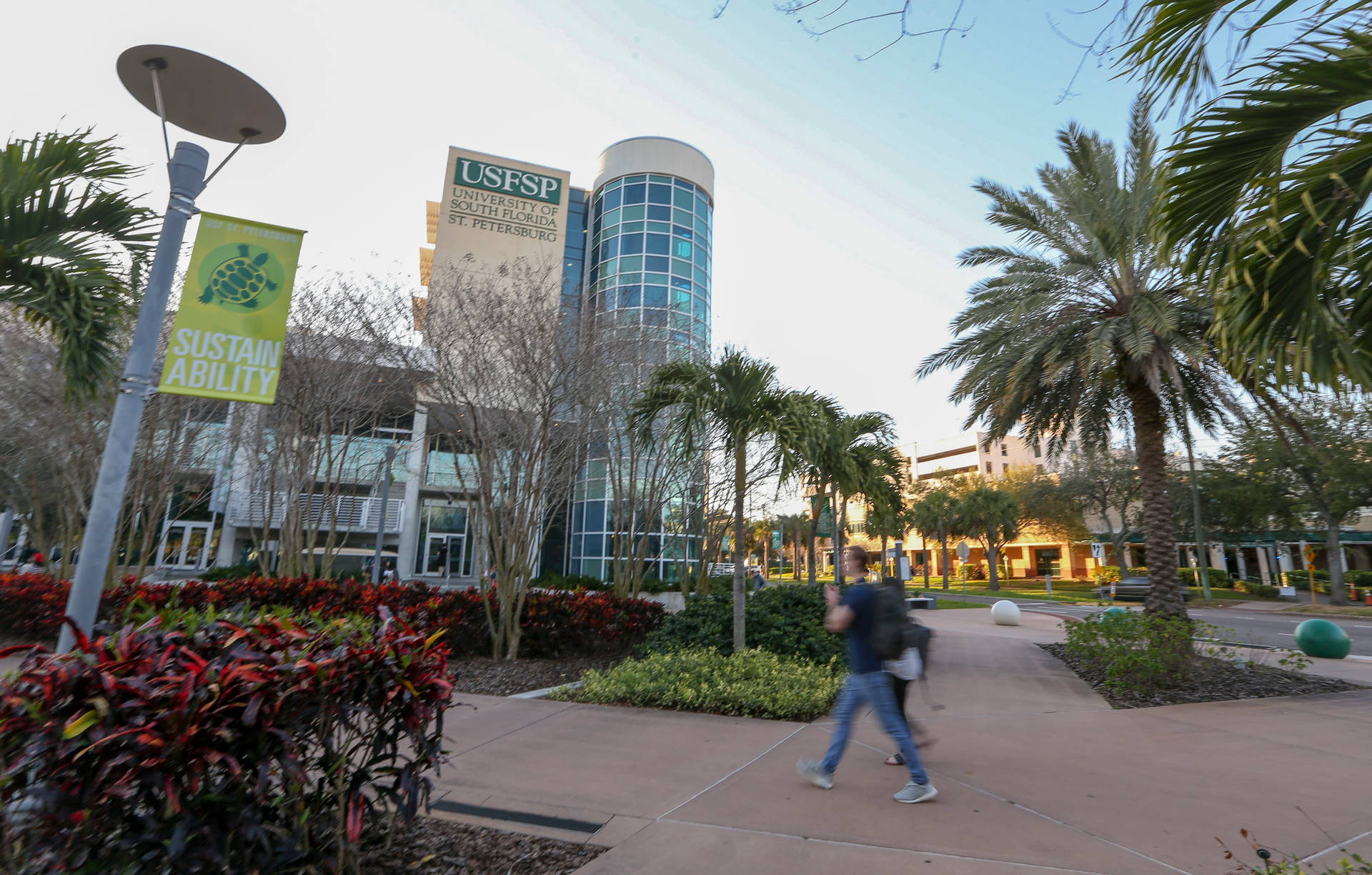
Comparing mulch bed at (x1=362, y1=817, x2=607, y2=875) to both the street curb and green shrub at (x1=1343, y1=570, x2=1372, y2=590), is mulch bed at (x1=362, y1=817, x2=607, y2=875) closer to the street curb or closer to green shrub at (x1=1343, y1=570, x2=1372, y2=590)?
the street curb

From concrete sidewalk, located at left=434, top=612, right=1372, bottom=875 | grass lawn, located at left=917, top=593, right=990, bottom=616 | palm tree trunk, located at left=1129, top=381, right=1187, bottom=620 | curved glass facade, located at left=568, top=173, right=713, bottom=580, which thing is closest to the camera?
concrete sidewalk, located at left=434, top=612, right=1372, bottom=875

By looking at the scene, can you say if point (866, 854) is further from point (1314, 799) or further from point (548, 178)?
point (548, 178)

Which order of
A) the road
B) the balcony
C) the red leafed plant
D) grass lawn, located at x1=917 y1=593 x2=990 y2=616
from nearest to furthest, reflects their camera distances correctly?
the red leafed plant < the road < the balcony < grass lawn, located at x1=917 y1=593 x2=990 y2=616

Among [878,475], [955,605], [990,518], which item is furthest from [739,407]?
[990,518]

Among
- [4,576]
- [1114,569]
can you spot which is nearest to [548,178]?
[4,576]

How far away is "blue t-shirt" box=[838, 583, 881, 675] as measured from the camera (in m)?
5.00

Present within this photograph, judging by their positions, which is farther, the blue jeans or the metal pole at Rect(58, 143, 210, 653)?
the blue jeans

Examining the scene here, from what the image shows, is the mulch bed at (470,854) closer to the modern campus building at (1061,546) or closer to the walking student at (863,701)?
the walking student at (863,701)

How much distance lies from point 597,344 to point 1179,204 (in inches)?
372

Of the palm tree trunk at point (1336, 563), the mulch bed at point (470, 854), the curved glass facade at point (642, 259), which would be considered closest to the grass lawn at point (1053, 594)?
the palm tree trunk at point (1336, 563)

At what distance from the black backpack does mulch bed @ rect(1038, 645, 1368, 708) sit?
15.8 ft

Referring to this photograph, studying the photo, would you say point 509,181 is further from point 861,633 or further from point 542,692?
point 861,633

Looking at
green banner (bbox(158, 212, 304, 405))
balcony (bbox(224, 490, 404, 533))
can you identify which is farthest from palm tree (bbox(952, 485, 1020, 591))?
green banner (bbox(158, 212, 304, 405))

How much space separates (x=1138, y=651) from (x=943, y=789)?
5.68 m
